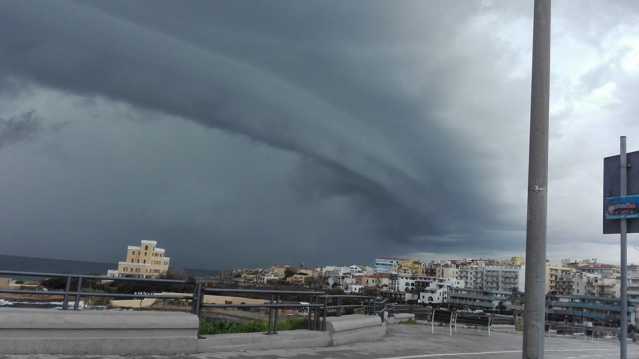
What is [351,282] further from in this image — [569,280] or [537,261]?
[537,261]

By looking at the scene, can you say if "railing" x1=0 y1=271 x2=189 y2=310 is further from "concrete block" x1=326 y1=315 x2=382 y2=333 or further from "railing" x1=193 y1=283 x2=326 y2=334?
"concrete block" x1=326 y1=315 x2=382 y2=333

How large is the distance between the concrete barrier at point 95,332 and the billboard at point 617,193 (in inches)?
266

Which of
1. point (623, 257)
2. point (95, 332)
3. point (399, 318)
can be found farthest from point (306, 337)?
point (399, 318)

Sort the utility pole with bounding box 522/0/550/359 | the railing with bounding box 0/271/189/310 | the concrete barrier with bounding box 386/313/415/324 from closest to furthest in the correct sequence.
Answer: the utility pole with bounding box 522/0/550/359
the railing with bounding box 0/271/189/310
the concrete barrier with bounding box 386/313/415/324

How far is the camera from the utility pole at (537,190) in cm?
537

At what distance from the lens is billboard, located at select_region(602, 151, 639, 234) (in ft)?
20.6

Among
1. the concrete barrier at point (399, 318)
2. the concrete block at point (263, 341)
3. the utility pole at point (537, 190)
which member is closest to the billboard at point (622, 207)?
A: the utility pole at point (537, 190)

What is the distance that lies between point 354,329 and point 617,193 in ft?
26.2

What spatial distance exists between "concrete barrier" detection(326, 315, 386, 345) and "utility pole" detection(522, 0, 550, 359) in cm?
696

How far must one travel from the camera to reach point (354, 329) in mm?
12992

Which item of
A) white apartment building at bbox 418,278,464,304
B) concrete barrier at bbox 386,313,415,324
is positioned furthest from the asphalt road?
white apartment building at bbox 418,278,464,304

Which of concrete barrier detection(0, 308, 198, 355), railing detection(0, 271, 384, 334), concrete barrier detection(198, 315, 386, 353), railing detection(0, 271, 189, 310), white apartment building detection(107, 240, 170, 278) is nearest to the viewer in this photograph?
concrete barrier detection(0, 308, 198, 355)

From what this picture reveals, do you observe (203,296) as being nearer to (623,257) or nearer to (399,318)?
(623,257)

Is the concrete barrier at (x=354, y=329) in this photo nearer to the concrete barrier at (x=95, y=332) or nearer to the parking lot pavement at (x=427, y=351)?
the parking lot pavement at (x=427, y=351)
